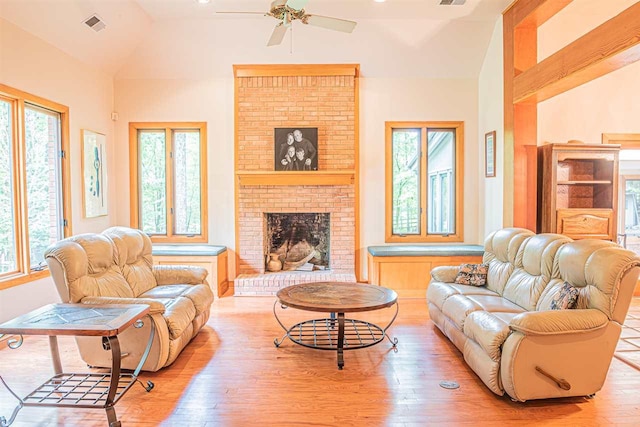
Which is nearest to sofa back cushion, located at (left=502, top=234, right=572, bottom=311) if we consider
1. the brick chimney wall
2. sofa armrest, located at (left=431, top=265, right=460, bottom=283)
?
sofa armrest, located at (left=431, top=265, right=460, bottom=283)

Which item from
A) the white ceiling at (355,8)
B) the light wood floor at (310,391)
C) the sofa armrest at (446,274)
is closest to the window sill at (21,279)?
the light wood floor at (310,391)

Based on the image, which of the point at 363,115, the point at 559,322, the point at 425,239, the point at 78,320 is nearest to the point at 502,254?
the point at 559,322

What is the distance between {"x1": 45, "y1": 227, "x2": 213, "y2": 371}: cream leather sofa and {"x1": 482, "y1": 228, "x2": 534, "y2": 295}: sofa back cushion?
110 inches

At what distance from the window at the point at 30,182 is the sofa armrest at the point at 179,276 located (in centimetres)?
130

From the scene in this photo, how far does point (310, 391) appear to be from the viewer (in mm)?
3074

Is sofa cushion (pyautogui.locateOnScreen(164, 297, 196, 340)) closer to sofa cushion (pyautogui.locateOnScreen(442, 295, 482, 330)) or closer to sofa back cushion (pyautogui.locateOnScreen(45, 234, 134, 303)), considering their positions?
sofa back cushion (pyautogui.locateOnScreen(45, 234, 134, 303))

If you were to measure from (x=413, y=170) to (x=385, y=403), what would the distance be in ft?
13.5

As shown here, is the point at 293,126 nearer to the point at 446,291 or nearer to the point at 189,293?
the point at 189,293

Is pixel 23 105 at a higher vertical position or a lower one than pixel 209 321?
higher

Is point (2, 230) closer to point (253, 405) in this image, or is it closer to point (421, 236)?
point (253, 405)

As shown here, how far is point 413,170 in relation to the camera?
6.41 m

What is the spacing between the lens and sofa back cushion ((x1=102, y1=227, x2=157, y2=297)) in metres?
3.93

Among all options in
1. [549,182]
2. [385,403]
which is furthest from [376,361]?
[549,182]

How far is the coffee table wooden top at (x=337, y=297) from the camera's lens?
3520 millimetres
